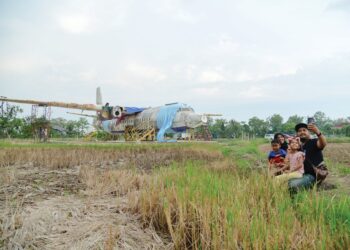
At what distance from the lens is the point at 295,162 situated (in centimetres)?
499

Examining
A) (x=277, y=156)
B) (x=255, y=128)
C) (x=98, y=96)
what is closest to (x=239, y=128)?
(x=255, y=128)

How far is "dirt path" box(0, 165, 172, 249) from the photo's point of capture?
2805 mm

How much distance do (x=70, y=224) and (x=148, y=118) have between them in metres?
21.5

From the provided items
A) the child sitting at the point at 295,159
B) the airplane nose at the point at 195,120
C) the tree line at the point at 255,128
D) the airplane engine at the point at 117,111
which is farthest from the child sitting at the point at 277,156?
the tree line at the point at 255,128

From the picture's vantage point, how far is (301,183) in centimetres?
438

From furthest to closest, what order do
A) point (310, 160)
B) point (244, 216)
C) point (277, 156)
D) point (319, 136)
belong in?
point (277, 156) < point (310, 160) < point (319, 136) < point (244, 216)

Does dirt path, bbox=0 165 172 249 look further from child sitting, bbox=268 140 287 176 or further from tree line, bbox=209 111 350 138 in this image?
tree line, bbox=209 111 350 138

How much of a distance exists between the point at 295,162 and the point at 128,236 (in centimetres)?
312

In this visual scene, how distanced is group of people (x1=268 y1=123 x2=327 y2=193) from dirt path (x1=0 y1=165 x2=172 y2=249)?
6.53 feet

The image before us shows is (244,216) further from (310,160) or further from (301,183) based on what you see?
(310,160)

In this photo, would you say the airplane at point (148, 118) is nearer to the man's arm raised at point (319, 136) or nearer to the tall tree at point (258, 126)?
the man's arm raised at point (319, 136)

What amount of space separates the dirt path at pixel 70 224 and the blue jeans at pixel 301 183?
216cm

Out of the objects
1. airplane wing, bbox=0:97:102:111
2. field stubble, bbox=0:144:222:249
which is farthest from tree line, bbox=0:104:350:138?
field stubble, bbox=0:144:222:249

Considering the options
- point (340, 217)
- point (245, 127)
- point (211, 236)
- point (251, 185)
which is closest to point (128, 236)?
point (211, 236)
